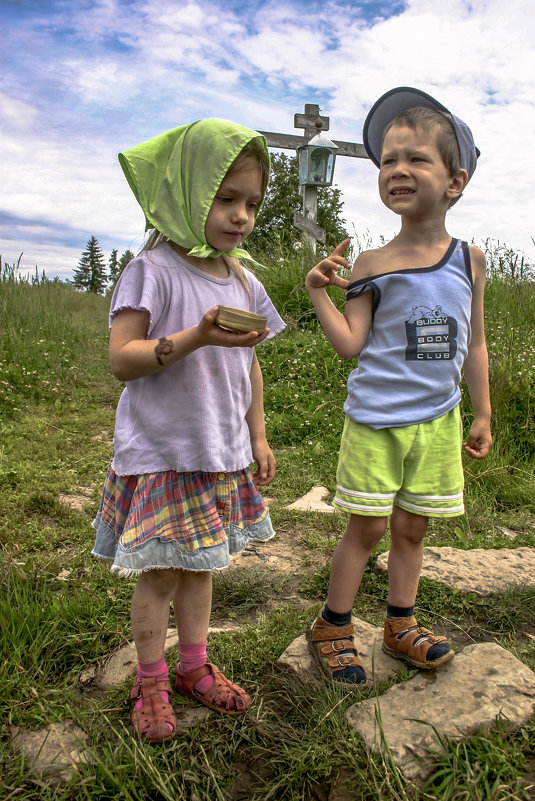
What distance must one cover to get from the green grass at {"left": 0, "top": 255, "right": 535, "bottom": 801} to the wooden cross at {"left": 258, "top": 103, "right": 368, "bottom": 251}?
448 centimetres

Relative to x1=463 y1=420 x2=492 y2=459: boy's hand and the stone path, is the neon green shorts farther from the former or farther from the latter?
the stone path

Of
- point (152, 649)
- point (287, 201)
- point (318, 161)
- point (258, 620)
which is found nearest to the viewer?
point (152, 649)

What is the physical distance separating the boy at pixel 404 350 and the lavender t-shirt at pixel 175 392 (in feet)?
1.34

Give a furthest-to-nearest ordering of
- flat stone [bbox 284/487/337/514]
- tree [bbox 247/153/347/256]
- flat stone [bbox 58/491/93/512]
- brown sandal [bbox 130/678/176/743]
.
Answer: tree [bbox 247/153/347/256]
flat stone [bbox 284/487/337/514]
flat stone [bbox 58/491/93/512]
brown sandal [bbox 130/678/176/743]

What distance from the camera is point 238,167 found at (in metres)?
1.66

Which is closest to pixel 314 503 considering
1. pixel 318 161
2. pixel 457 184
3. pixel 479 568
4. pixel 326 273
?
pixel 479 568

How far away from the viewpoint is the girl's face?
1.66 metres

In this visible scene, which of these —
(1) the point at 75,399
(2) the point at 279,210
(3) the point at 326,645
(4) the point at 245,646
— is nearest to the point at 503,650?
(3) the point at 326,645

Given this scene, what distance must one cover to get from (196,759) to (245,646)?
503 millimetres

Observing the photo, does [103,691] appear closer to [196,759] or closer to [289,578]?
[196,759]

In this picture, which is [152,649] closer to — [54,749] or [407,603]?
[54,749]

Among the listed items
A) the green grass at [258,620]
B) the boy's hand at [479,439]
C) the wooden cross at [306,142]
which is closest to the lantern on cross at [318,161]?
the wooden cross at [306,142]

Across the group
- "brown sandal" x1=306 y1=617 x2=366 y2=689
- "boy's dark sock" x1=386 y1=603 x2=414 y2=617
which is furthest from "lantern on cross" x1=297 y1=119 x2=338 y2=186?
"brown sandal" x1=306 y1=617 x2=366 y2=689

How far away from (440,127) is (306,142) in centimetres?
847
